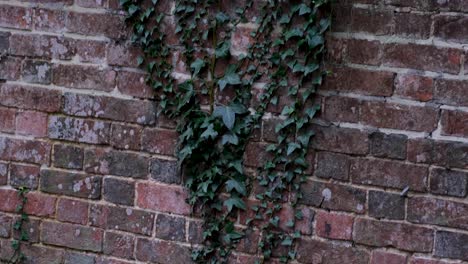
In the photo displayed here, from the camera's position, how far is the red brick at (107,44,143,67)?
2.25 m

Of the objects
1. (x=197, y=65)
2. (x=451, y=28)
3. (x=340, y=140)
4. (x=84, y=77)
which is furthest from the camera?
(x=84, y=77)

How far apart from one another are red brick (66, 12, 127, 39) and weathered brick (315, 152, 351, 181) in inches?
37.8

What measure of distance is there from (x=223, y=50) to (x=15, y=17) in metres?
0.92

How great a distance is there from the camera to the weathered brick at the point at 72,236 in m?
2.31

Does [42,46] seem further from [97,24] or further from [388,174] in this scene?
[388,174]

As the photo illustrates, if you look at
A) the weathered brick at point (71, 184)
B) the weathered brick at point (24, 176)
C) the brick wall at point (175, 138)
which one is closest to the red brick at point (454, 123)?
the brick wall at point (175, 138)

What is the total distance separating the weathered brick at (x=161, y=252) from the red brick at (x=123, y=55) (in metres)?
0.74

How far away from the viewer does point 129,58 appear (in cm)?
226

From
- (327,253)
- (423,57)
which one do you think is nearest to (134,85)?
(327,253)

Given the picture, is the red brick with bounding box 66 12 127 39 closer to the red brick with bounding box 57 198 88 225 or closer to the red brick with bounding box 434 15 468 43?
the red brick with bounding box 57 198 88 225

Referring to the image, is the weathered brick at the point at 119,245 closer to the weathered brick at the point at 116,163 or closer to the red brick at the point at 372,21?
the weathered brick at the point at 116,163

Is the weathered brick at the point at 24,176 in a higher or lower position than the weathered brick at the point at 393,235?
higher

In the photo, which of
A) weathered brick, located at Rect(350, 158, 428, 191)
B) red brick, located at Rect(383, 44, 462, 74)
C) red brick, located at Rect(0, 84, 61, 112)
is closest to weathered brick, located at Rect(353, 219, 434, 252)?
weathered brick, located at Rect(350, 158, 428, 191)

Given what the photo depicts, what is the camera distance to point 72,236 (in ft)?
7.66
